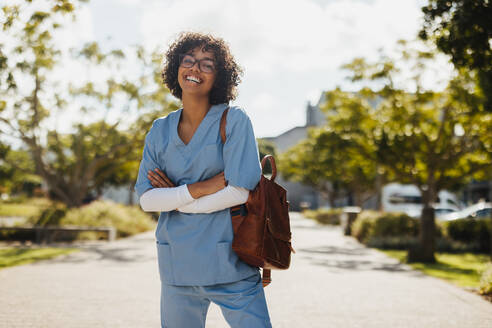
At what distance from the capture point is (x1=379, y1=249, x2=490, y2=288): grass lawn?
31.6 feet

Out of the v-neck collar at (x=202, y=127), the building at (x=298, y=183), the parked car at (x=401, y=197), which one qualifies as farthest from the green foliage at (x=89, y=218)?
the building at (x=298, y=183)

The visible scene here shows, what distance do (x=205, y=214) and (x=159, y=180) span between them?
0.91ft

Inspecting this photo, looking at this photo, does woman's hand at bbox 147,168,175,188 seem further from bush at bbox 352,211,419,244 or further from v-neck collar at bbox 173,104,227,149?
bush at bbox 352,211,419,244

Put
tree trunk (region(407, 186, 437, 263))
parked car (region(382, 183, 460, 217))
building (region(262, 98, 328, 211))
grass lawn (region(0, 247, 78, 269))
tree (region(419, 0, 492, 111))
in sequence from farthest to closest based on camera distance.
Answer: building (region(262, 98, 328, 211)) → parked car (region(382, 183, 460, 217)) → tree trunk (region(407, 186, 437, 263)) → grass lawn (region(0, 247, 78, 269)) → tree (region(419, 0, 492, 111))

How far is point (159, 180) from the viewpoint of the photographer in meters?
2.38

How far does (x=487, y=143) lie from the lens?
41.9 feet

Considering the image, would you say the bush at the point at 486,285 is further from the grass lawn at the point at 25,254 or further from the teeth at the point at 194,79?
the grass lawn at the point at 25,254

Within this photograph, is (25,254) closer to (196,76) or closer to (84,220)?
(84,220)

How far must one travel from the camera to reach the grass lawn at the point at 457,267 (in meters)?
9.62

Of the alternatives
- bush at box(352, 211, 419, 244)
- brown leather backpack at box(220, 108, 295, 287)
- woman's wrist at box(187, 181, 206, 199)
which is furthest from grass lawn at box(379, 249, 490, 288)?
woman's wrist at box(187, 181, 206, 199)

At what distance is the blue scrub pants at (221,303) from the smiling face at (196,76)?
865 mm

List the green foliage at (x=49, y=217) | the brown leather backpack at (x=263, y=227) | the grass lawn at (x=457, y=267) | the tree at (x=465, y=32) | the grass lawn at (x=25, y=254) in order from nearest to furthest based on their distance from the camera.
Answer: the brown leather backpack at (x=263, y=227), the tree at (x=465, y=32), the grass lawn at (x=457, y=267), the grass lawn at (x=25, y=254), the green foliage at (x=49, y=217)

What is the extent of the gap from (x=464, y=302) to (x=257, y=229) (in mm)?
5752

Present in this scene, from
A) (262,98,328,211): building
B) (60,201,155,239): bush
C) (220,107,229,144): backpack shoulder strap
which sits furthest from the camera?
(262,98,328,211): building
